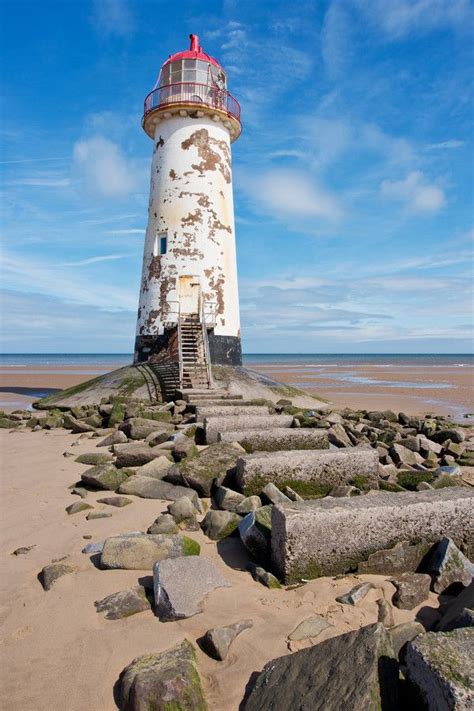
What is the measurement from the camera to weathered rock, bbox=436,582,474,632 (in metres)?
2.72

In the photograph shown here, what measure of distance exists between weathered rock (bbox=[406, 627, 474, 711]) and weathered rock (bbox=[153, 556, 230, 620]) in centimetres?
145

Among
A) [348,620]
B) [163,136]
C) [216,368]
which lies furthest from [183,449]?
[163,136]

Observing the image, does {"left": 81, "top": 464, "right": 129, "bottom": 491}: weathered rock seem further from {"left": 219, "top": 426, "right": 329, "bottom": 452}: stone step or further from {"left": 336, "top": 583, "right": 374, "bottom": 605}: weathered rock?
{"left": 336, "top": 583, "right": 374, "bottom": 605}: weathered rock

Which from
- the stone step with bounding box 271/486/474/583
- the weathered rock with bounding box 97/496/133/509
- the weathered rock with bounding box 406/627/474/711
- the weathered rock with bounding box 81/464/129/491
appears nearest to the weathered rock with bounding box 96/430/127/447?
the weathered rock with bounding box 81/464/129/491

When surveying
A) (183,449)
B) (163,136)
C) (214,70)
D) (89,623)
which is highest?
(214,70)

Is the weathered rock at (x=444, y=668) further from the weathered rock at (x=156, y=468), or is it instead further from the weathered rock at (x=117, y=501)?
the weathered rock at (x=156, y=468)

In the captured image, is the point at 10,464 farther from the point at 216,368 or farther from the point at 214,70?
the point at 214,70

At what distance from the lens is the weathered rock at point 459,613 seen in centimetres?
272

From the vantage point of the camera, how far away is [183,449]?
6441 mm

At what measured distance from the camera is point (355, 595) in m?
3.39

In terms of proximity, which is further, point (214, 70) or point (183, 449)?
point (214, 70)

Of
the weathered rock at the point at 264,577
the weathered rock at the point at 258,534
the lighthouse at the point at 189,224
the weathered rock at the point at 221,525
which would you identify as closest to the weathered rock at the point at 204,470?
the weathered rock at the point at 221,525

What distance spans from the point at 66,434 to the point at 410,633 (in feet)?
27.5

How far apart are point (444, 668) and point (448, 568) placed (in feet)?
4.96
